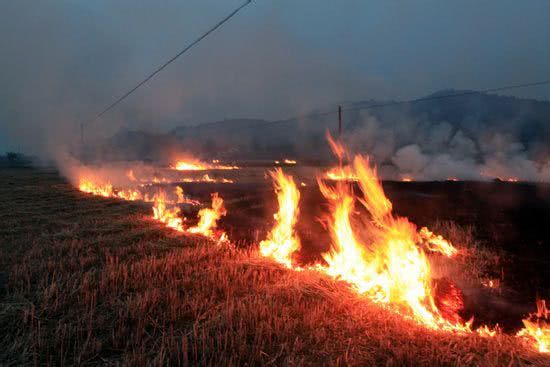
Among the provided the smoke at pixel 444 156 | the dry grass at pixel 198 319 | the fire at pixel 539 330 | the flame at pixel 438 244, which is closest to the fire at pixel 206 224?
the dry grass at pixel 198 319

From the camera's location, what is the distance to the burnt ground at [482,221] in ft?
26.6

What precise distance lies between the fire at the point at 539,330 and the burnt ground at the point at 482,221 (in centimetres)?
23

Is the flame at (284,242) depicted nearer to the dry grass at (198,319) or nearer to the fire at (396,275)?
the dry grass at (198,319)

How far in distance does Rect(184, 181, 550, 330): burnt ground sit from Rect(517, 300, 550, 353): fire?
23cm

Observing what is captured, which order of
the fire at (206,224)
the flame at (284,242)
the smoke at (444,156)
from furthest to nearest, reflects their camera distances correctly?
1. the smoke at (444,156)
2. the fire at (206,224)
3. the flame at (284,242)

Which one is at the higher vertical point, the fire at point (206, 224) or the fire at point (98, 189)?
the fire at point (98, 189)

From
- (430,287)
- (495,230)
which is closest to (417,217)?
(495,230)

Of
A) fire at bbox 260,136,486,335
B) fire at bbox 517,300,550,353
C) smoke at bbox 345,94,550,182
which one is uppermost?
smoke at bbox 345,94,550,182

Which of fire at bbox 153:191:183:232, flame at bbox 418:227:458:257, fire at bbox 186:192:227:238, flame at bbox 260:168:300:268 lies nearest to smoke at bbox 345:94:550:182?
flame at bbox 418:227:458:257

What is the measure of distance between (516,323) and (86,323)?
25.0ft

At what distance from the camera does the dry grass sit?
452cm

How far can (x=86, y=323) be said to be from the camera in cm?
519

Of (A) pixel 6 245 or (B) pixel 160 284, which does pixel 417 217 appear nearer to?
(B) pixel 160 284

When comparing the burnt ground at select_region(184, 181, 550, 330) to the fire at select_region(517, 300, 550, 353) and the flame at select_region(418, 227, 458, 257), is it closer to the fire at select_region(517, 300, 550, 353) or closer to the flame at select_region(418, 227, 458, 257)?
the fire at select_region(517, 300, 550, 353)
